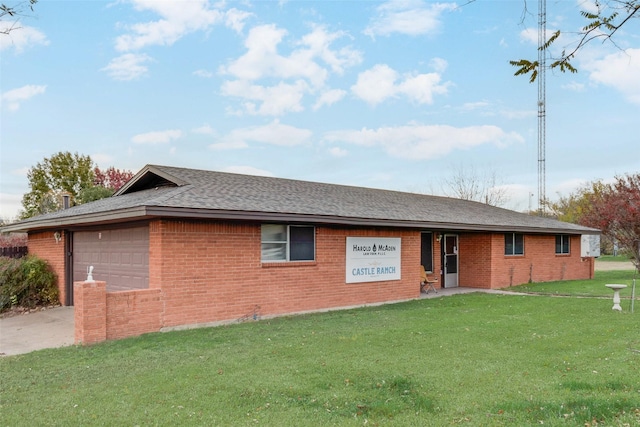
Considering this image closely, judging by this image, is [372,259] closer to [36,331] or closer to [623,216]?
[36,331]

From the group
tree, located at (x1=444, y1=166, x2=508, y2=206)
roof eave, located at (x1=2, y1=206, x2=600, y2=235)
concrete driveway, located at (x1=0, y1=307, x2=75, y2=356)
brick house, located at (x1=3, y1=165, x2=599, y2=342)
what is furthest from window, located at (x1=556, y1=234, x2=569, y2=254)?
tree, located at (x1=444, y1=166, x2=508, y2=206)

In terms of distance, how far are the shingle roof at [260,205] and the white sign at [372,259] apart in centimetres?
68

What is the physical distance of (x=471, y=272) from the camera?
1806 centimetres

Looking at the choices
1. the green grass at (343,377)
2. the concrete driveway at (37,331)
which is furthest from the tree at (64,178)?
the green grass at (343,377)

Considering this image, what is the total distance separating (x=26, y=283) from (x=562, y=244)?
827 inches

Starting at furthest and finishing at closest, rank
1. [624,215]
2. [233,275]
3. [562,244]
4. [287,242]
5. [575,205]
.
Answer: [575,205]
[624,215]
[562,244]
[287,242]
[233,275]

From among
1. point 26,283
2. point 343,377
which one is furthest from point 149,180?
point 343,377

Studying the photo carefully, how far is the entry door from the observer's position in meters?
18.0

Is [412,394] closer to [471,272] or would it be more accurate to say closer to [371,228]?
[371,228]

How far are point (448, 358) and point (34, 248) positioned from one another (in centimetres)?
1447

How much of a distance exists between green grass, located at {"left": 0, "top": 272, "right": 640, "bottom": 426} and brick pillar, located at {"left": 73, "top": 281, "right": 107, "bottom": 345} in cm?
37

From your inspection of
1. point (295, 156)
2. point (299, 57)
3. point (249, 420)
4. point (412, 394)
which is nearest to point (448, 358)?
point (412, 394)

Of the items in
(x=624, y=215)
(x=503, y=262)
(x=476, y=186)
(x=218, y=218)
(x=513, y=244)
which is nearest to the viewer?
(x=218, y=218)

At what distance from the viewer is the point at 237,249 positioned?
1052cm
